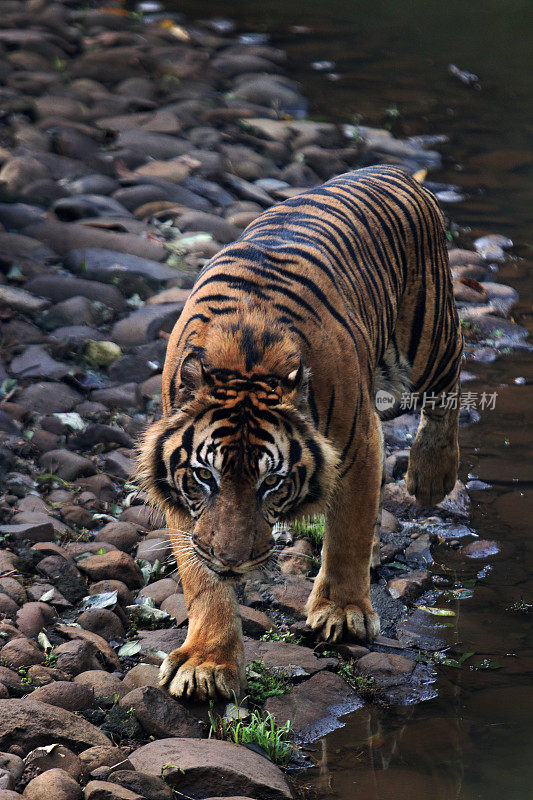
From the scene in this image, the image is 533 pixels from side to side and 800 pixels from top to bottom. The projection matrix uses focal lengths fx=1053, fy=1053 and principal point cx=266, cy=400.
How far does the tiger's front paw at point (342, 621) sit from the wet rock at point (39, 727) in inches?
43.7

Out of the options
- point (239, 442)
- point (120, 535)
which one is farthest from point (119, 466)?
point (239, 442)

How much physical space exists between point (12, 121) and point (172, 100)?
7.63 ft

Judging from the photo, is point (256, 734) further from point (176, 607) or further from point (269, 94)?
point (269, 94)

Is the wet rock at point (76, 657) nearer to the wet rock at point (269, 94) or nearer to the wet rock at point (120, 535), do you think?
the wet rock at point (120, 535)

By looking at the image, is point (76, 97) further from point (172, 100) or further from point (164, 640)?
point (164, 640)

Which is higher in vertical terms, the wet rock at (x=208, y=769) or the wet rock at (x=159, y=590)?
the wet rock at (x=208, y=769)

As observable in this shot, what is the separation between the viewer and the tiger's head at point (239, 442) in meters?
3.12

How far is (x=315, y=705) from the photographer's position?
3.70 meters

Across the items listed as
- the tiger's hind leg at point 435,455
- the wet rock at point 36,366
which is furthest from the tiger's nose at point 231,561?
the wet rock at point 36,366

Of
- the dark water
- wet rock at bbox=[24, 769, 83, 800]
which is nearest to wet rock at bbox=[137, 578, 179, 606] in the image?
the dark water

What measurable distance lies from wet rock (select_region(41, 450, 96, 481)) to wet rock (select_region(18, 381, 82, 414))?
1.45ft

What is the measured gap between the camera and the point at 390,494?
5.37 meters

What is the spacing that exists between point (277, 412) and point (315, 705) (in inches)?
45.5

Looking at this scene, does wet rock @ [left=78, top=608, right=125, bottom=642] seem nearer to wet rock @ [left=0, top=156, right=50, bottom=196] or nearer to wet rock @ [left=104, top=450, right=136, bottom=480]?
wet rock @ [left=104, top=450, right=136, bottom=480]
